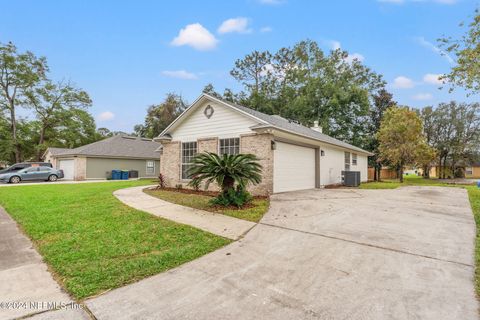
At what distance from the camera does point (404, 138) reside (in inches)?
817

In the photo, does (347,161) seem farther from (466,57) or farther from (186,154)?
(186,154)

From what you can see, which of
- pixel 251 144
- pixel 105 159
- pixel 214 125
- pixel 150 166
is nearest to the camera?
pixel 251 144

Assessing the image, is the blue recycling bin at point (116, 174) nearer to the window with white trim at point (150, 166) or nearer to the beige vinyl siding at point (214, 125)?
the window with white trim at point (150, 166)

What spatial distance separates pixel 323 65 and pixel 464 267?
31007 mm

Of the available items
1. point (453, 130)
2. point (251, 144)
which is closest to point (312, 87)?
point (251, 144)

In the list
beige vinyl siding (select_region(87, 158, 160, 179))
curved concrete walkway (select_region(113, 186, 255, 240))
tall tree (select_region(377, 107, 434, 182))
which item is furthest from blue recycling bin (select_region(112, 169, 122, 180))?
tall tree (select_region(377, 107, 434, 182))

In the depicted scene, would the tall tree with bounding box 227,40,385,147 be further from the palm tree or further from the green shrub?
the green shrub

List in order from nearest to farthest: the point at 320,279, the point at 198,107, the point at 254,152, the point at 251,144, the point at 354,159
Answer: the point at 320,279, the point at 254,152, the point at 251,144, the point at 198,107, the point at 354,159

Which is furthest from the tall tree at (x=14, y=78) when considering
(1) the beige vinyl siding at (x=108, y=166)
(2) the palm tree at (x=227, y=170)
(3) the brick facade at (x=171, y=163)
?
(2) the palm tree at (x=227, y=170)

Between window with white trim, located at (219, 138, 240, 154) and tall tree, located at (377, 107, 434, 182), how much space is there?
1619 cm

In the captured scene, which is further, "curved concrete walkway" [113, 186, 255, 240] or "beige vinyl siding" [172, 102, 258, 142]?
"beige vinyl siding" [172, 102, 258, 142]

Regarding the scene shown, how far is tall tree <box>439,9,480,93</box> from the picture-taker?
369 inches

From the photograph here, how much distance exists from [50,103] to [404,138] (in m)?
41.5

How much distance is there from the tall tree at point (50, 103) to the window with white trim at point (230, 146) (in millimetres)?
31350
